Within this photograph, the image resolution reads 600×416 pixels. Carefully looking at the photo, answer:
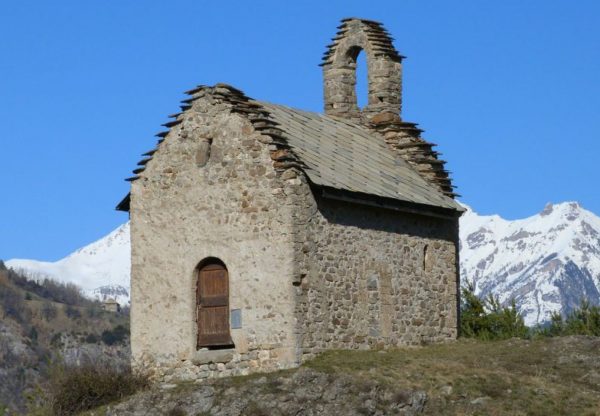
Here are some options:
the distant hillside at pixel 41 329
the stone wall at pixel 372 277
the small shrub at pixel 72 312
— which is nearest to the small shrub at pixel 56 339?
the distant hillside at pixel 41 329

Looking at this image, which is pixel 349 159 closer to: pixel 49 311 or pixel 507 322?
pixel 507 322

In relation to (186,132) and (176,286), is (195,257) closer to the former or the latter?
(176,286)

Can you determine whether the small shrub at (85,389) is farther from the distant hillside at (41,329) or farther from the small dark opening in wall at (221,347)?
the distant hillside at (41,329)

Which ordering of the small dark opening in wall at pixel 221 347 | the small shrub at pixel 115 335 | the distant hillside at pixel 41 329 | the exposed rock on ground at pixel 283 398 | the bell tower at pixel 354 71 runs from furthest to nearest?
the small shrub at pixel 115 335 → the distant hillside at pixel 41 329 → the bell tower at pixel 354 71 → the small dark opening in wall at pixel 221 347 → the exposed rock on ground at pixel 283 398

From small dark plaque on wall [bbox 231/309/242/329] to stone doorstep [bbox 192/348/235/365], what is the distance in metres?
0.49

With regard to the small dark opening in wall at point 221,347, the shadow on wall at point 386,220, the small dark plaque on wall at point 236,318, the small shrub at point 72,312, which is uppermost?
the shadow on wall at point 386,220

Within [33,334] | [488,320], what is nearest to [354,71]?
[488,320]

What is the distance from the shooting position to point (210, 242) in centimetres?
3028

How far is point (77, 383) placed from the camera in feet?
97.0

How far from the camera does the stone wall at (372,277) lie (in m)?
29.5

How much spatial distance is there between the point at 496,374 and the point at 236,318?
535cm

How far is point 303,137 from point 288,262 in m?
→ 4.21

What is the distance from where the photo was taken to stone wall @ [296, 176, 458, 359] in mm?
29453

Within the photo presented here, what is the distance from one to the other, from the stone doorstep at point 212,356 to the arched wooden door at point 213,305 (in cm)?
16
